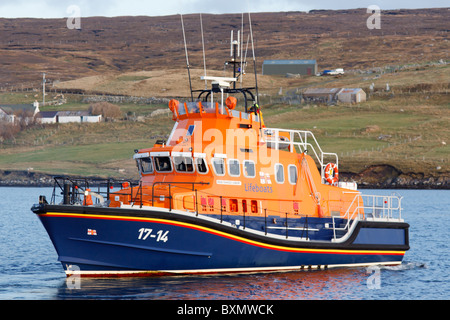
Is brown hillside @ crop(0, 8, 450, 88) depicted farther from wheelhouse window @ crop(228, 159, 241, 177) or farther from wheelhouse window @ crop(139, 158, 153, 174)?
wheelhouse window @ crop(139, 158, 153, 174)

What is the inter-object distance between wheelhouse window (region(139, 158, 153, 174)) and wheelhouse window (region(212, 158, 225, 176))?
1949 mm

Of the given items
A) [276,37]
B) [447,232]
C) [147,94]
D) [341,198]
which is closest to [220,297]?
[341,198]

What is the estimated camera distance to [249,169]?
21219 millimetres

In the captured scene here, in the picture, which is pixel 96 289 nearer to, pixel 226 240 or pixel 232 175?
pixel 226 240

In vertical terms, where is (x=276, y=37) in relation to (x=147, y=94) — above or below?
above

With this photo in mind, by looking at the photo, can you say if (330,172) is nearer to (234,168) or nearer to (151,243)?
(234,168)

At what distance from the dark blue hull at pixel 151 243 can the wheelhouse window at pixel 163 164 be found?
2.22 metres

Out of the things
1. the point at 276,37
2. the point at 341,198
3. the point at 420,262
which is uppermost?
the point at 276,37

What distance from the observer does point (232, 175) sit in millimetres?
20859

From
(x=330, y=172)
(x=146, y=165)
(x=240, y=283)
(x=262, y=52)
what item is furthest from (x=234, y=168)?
(x=262, y=52)

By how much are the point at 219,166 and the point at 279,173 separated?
2.15 metres

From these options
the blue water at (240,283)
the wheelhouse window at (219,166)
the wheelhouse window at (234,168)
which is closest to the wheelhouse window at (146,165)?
the wheelhouse window at (219,166)

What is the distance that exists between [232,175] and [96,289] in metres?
5.16
